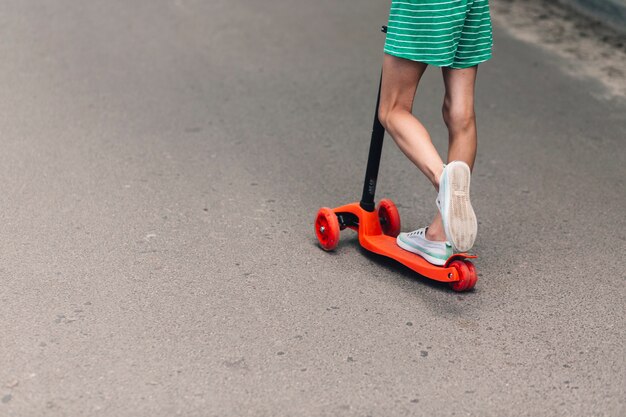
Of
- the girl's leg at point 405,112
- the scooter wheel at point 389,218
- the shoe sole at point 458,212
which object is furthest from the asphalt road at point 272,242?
the girl's leg at point 405,112

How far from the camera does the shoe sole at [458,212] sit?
159 inches

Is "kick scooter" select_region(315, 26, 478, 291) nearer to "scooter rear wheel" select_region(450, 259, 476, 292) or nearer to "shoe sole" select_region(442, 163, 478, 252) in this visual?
"scooter rear wheel" select_region(450, 259, 476, 292)

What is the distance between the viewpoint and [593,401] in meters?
3.54

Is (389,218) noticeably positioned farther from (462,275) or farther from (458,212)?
(458,212)

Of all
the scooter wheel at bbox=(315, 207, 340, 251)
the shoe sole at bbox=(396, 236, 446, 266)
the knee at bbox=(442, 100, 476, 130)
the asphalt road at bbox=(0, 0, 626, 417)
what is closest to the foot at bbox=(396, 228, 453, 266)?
the shoe sole at bbox=(396, 236, 446, 266)

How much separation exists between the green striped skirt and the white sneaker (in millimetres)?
467

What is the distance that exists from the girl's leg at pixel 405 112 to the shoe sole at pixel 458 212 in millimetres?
169

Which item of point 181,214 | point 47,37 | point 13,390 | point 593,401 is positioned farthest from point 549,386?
point 47,37

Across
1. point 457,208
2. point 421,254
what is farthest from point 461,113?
point 421,254

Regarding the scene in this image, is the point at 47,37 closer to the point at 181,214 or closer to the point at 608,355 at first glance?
the point at 181,214

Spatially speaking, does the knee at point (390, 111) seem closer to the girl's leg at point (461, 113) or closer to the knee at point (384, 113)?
the knee at point (384, 113)

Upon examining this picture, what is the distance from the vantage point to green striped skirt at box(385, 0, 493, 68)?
4.15 meters

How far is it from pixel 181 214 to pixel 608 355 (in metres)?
2.26

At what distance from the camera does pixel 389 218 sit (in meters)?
4.94
